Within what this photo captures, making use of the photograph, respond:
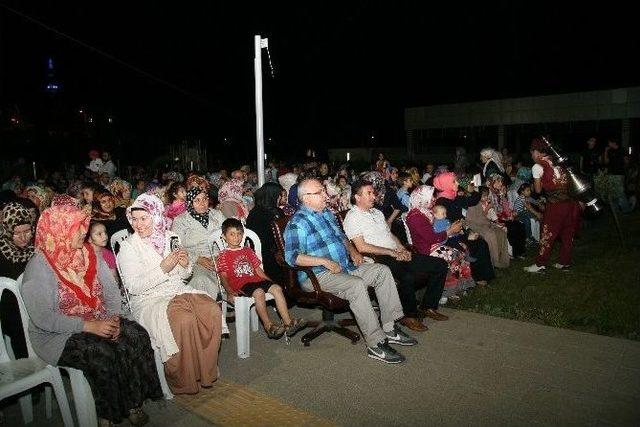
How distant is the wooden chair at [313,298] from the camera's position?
15.4ft

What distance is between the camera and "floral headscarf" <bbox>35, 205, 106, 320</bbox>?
3.51 metres

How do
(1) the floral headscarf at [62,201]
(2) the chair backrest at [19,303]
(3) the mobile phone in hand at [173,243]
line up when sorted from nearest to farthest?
(2) the chair backrest at [19,303]
(1) the floral headscarf at [62,201]
(3) the mobile phone in hand at [173,243]

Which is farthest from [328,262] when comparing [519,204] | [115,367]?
[519,204]

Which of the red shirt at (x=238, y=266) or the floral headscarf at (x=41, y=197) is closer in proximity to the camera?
the red shirt at (x=238, y=266)

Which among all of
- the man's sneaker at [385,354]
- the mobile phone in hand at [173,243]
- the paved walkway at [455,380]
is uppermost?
the mobile phone in hand at [173,243]

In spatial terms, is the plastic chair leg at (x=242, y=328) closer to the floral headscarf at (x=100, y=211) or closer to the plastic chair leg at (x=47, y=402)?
the plastic chair leg at (x=47, y=402)

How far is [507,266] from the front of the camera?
738 centimetres

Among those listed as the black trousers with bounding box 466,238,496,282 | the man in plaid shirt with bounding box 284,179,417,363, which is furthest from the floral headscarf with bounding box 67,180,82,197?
the black trousers with bounding box 466,238,496,282

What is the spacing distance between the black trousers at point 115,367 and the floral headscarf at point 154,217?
0.75 m

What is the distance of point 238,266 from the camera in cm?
496

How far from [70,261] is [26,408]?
44.6 inches

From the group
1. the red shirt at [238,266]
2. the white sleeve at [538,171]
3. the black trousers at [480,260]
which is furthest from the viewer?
the white sleeve at [538,171]

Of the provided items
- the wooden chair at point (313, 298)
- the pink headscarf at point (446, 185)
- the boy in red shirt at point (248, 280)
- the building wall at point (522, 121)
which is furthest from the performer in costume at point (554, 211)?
the building wall at point (522, 121)

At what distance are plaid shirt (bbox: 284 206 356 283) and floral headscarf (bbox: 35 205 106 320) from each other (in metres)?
1.72
